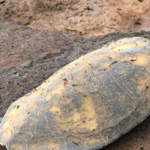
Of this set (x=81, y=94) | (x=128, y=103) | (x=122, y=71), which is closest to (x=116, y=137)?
(x=128, y=103)

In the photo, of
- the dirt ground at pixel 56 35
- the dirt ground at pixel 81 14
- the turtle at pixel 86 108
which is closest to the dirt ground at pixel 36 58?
the dirt ground at pixel 56 35

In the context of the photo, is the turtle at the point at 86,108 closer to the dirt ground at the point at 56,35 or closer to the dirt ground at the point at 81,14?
the dirt ground at the point at 56,35

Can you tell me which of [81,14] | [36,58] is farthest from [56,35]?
[81,14]

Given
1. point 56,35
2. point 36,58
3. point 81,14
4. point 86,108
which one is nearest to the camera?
point 86,108

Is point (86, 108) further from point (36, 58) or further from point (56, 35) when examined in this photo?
point (56, 35)

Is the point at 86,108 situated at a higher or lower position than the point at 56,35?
higher

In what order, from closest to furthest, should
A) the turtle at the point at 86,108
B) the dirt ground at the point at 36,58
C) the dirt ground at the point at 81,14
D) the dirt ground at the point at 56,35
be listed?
1. the turtle at the point at 86,108
2. the dirt ground at the point at 36,58
3. the dirt ground at the point at 56,35
4. the dirt ground at the point at 81,14
